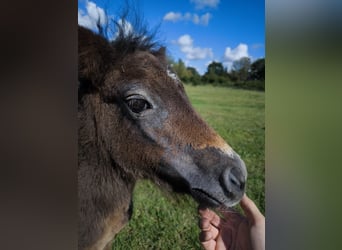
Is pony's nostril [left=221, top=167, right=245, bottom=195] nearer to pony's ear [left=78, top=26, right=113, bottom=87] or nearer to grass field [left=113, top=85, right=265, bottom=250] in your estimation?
grass field [left=113, top=85, right=265, bottom=250]

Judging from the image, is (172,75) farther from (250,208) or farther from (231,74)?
(250,208)

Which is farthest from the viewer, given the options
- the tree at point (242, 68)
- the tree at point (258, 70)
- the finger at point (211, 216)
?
the finger at point (211, 216)

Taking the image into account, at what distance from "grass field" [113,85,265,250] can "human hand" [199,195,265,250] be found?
2.4 inches

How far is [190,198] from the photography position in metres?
2.83

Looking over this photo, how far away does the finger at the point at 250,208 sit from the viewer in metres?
2.68

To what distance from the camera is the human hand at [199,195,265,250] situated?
8.83ft

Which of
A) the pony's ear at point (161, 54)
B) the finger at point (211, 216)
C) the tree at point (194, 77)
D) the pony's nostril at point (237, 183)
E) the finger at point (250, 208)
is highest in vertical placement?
the pony's ear at point (161, 54)

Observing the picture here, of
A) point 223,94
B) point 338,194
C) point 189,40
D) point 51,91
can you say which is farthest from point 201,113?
point 51,91

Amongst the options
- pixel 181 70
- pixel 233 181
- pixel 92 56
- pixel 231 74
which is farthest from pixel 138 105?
pixel 233 181

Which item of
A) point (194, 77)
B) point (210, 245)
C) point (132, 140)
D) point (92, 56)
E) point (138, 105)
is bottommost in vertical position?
point (210, 245)

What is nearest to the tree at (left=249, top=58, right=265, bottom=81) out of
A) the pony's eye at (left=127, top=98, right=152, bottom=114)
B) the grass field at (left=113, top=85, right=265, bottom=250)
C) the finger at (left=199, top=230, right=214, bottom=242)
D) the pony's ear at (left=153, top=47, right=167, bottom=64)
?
the grass field at (left=113, top=85, right=265, bottom=250)

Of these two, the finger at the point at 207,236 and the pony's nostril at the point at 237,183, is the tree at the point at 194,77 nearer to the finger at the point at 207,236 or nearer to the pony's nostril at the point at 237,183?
the pony's nostril at the point at 237,183

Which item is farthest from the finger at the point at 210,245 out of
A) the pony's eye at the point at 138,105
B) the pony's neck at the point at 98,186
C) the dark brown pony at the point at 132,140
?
the pony's eye at the point at 138,105

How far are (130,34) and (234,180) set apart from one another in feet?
4.01
